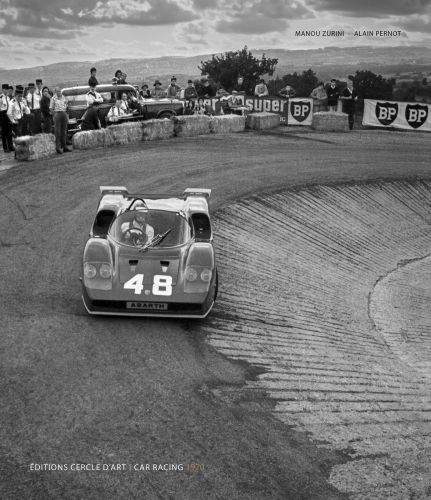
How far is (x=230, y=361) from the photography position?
27.8 feet

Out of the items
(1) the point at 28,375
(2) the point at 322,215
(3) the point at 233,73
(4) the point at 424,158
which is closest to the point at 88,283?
(1) the point at 28,375

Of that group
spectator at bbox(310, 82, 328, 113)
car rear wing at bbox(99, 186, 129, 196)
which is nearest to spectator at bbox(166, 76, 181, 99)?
spectator at bbox(310, 82, 328, 113)

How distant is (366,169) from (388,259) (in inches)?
191

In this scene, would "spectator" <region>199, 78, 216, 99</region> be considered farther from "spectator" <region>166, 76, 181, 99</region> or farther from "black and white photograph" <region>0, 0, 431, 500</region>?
"black and white photograph" <region>0, 0, 431, 500</region>

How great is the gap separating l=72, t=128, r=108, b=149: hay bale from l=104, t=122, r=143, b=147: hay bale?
12 cm

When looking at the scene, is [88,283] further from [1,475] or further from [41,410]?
[1,475]

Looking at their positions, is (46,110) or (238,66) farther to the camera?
(238,66)

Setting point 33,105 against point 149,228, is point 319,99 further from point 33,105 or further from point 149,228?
point 149,228

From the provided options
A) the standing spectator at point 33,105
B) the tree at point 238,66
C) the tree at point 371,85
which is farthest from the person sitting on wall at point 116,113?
the tree at point 371,85

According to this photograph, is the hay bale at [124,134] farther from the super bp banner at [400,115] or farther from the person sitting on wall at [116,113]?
the super bp banner at [400,115]

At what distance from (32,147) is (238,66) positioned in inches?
1386

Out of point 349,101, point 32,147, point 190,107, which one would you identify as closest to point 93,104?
Answer: point 32,147

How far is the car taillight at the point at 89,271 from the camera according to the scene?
9.41m

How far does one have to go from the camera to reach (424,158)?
74.7 feet
